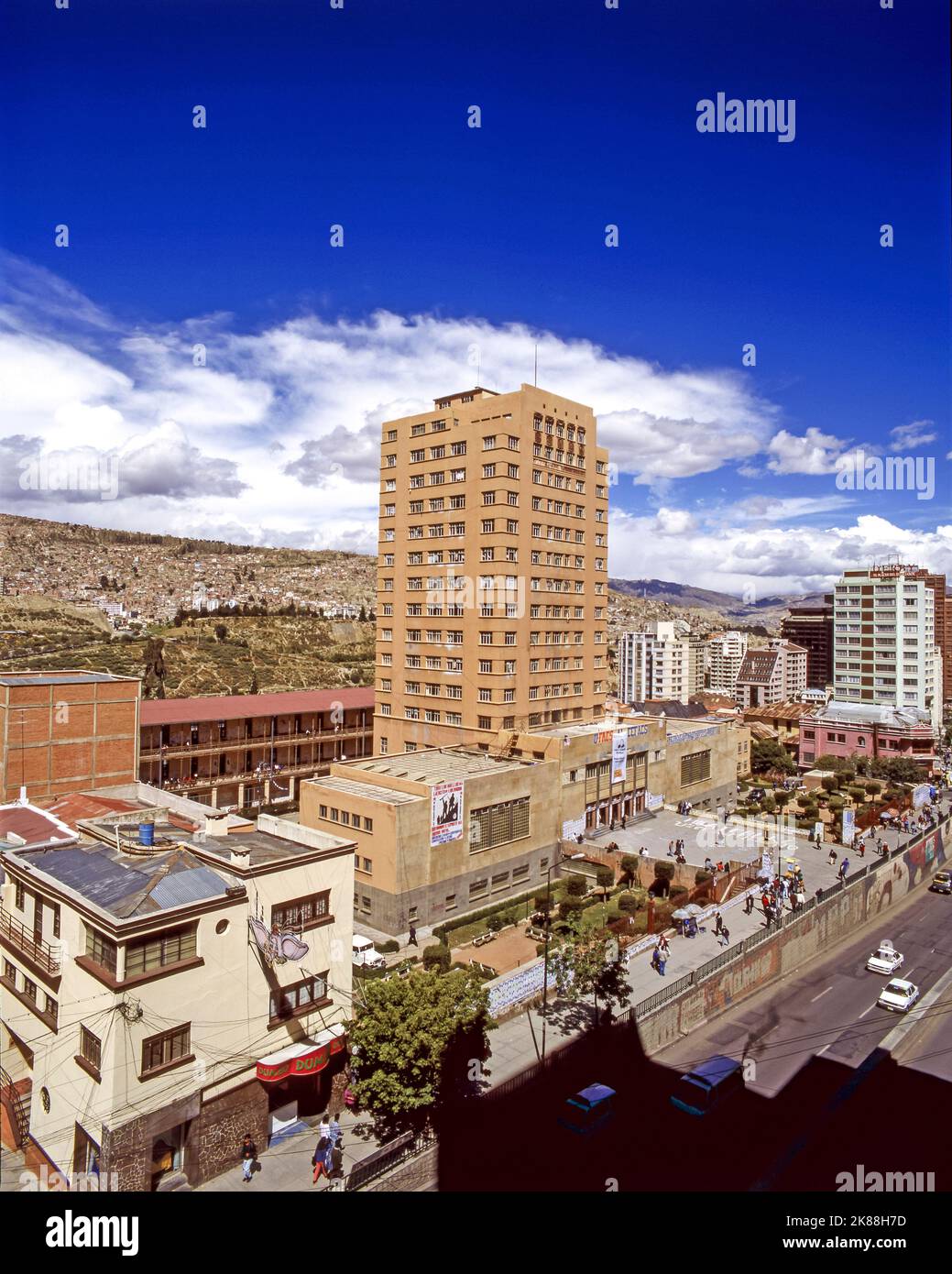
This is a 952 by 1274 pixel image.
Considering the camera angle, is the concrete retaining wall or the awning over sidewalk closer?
the awning over sidewalk

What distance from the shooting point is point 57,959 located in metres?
24.7

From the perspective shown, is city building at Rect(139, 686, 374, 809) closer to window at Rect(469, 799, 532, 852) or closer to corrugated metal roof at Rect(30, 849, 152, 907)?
window at Rect(469, 799, 532, 852)

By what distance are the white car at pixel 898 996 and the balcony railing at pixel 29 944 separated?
39427mm

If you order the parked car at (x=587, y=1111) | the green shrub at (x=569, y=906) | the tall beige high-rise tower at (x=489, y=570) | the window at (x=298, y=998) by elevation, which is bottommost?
the parked car at (x=587, y=1111)

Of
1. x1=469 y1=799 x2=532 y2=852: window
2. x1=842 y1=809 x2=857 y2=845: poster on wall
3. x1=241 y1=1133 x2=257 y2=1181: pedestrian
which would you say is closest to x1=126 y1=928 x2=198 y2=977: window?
x1=241 y1=1133 x2=257 y2=1181: pedestrian

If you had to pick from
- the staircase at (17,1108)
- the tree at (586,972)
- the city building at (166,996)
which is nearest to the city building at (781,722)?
the tree at (586,972)

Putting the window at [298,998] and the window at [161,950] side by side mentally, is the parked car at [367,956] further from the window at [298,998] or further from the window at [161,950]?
the window at [161,950]

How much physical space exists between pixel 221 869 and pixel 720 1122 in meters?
21.4

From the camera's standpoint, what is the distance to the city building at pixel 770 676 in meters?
183

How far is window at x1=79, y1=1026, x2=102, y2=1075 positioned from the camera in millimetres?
22734

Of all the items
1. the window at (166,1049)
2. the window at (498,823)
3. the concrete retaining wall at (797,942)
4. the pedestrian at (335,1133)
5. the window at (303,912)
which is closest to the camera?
the window at (166,1049)

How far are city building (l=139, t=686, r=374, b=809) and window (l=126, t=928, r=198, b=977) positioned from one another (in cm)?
4335

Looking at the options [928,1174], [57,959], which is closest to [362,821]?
[57,959]
